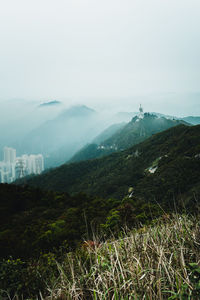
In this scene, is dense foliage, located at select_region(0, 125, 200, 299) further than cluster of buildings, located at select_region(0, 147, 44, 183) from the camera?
No

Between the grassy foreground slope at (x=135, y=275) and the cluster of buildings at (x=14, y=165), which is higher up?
the grassy foreground slope at (x=135, y=275)

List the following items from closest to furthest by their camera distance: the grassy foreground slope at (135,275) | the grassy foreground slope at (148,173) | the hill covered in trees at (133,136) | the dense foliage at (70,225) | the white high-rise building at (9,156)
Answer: the grassy foreground slope at (135,275) → the dense foliage at (70,225) → the grassy foreground slope at (148,173) → the hill covered in trees at (133,136) → the white high-rise building at (9,156)

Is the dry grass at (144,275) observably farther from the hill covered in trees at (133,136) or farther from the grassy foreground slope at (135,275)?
the hill covered in trees at (133,136)

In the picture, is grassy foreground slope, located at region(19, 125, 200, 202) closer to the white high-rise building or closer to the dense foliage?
the dense foliage

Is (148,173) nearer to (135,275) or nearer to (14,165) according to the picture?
(135,275)

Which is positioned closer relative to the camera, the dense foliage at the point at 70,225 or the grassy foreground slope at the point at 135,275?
the grassy foreground slope at the point at 135,275

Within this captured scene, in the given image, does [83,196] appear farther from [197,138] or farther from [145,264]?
[197,138]

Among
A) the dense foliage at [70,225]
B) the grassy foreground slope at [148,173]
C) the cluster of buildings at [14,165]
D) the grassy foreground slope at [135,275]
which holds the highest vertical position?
the grassy foreground slope at [135,275]

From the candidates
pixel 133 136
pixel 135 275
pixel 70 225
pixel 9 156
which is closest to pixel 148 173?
pixel 70 225

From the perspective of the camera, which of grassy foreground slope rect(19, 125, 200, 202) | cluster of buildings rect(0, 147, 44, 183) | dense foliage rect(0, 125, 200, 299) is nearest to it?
dense foliage rect(0, 125, 200, 299)

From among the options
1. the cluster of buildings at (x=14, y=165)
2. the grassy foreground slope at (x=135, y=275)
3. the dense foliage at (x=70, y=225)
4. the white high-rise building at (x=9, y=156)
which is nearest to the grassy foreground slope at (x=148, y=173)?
the dense foliage at (x=70, y=225)

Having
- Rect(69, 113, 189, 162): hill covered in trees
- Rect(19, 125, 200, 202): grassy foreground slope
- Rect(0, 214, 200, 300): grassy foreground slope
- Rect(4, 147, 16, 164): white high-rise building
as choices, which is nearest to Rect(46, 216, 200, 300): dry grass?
Rect(0, 214, 200, 300): grassy foreground slope
